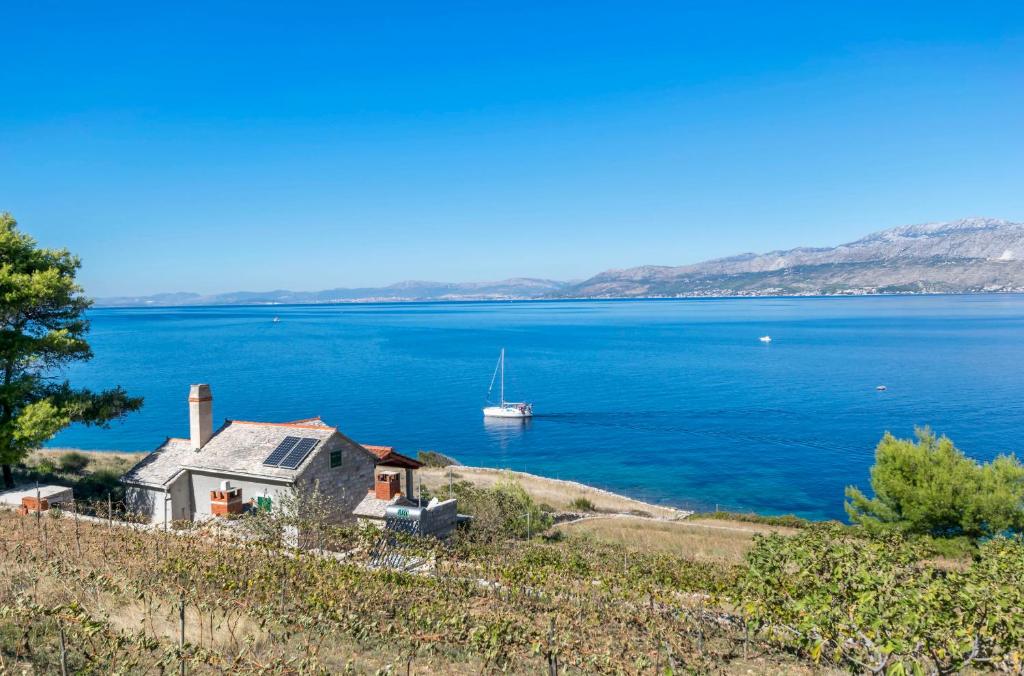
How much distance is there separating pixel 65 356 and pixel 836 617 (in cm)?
3046

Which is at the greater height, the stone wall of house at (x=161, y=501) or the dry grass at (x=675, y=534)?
the stone wall of house at (x=161, y=501)

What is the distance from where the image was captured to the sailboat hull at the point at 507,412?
7938cm

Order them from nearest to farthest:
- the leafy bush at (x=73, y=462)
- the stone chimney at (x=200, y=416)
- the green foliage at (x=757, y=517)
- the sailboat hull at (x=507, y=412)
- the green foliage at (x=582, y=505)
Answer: the stone chimney at (x=200, y=416) < the leafy bush at (x=73, y=462) < the green foliage at (x=757, y=517) < the green foliage at (x=582, y=505) < the sailboat hull at (x=507, y=412)

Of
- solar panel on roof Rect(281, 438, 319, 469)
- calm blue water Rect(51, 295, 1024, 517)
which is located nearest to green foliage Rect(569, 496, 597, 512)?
calm blue water Rect(51, 295, 1024, 517)

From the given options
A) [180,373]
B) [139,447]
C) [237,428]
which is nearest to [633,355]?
[180,373]

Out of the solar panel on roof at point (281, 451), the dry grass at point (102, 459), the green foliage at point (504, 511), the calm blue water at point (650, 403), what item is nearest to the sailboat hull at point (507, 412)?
the calm blue water at point (650, 403)

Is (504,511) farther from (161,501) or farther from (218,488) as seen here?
(161,501)

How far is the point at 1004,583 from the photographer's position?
1131 centimetres

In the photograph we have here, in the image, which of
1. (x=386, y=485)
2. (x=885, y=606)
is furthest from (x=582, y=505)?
(x=885, y=606)

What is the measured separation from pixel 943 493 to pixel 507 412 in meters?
54.3

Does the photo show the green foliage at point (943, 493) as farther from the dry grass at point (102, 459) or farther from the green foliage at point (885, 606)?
the dry grass at point (102, 459)

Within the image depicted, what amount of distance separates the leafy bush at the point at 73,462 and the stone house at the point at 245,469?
45.4 ft

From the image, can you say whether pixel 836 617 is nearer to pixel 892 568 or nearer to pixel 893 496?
pixel 892 568

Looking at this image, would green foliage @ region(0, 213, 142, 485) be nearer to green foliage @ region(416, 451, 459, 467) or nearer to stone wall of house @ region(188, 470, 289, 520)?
stone wall of house @ region(188, 470, 289, 520)
